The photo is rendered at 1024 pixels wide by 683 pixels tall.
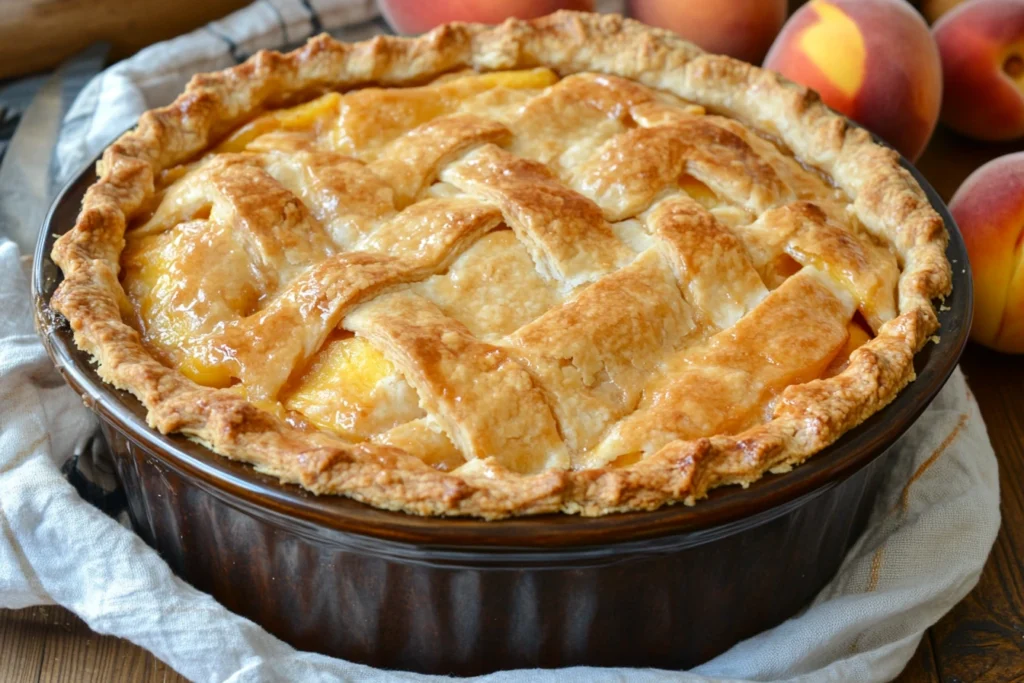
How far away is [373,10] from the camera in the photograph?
3096mm

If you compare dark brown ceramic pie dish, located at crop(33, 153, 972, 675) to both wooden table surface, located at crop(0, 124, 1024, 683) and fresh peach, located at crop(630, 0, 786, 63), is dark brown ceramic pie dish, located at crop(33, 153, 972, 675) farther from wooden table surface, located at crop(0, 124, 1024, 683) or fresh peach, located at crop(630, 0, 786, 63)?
fresh peach, located at crop(630, 0, 786, 63)

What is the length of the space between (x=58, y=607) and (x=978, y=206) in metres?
1.85

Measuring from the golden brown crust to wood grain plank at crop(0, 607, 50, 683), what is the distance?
1.50 feet

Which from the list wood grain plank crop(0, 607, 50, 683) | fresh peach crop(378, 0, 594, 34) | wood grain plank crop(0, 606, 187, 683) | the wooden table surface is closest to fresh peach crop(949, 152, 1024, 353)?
the wooden table surface

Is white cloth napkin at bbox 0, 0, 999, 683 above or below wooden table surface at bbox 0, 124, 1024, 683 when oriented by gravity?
above

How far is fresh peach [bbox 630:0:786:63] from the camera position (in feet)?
9.08

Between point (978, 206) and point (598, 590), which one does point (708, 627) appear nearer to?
point (598, 590)

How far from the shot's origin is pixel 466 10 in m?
2.78

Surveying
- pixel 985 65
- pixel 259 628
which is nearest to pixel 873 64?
pixel 985 65

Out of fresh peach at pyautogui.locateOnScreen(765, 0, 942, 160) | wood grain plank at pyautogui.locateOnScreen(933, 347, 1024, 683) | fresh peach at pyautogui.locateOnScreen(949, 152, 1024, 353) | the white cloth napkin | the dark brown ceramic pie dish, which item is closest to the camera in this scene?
the dark brown ceramic pie dish

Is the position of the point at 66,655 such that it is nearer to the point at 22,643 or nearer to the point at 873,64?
the point at 22,643

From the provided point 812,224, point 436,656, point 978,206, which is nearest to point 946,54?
point 978,206

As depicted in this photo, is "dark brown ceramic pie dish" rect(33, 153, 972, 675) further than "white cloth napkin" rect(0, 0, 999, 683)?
No

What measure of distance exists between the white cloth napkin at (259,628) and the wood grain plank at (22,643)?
6 centimetres
